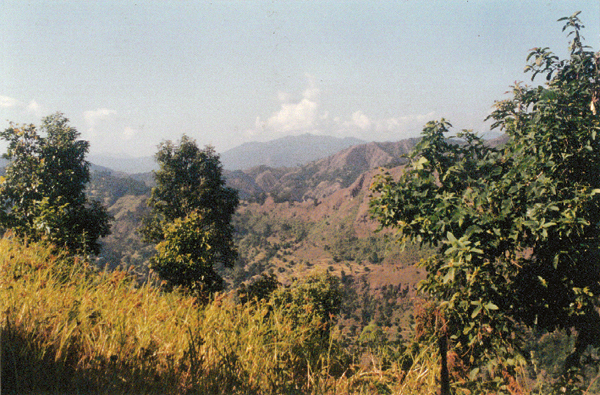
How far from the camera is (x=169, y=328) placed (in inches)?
123

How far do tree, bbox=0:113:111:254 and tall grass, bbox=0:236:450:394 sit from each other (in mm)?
10464

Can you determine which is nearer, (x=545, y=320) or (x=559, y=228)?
(x=559, y=228)

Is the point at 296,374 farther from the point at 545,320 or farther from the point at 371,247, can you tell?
the point at 371,247

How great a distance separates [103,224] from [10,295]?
47.0ft

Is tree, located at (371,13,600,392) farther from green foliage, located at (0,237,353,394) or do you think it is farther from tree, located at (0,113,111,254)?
tree, located at (0,113,111,254)

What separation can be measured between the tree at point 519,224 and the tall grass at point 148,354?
5.40ft

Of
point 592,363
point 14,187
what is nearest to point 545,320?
point 592,363

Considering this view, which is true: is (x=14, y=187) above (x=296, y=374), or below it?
above

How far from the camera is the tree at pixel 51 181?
40.3 feet

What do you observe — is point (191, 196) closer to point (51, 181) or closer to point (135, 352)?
point (51, 181)

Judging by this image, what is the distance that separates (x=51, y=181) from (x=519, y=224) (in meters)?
16.9

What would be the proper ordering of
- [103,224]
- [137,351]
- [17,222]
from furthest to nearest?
1. [103,224]
2. [17,222]
3. [137,351]

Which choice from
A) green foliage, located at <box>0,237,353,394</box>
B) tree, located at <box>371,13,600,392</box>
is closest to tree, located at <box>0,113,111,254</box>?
green foliage, located at <box>0,237,353,394</box>

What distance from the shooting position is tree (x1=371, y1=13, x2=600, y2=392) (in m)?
4.15
